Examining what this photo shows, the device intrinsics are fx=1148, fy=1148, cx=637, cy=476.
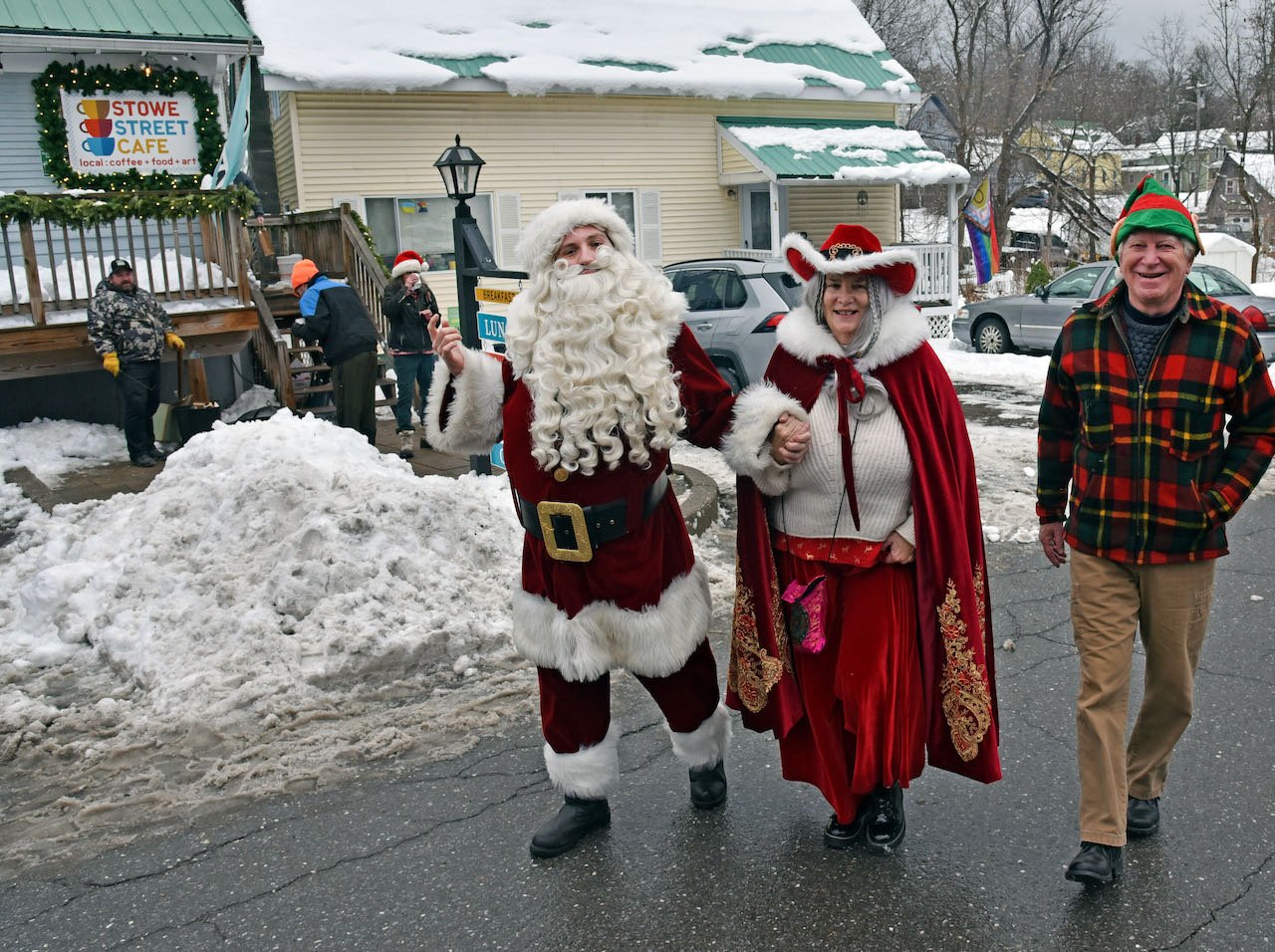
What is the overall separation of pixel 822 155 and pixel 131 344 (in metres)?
13.4

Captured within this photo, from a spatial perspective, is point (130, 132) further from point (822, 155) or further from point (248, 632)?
point (822, 155)

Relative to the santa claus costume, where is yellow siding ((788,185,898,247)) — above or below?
above

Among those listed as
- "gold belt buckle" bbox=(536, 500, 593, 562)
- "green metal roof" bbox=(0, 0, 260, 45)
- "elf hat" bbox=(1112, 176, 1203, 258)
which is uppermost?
"green metal roof" bbox=(0, 0, 260, 45)

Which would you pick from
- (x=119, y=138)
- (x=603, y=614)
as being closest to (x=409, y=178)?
(x=119, y=138)

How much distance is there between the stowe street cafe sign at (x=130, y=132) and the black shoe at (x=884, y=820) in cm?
1214

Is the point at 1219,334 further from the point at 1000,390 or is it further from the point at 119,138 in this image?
the point at 119,138

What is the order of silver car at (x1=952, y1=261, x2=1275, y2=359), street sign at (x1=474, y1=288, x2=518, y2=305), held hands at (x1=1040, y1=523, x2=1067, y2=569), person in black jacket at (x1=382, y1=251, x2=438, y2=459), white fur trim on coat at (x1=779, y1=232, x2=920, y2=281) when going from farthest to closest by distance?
silver car at (x1=952, y1=261, x2=1275, y2=359), person in black jacket at (x1=382, y1=251, x2=438, y2=459), street sign at (x1=474, y1=288, x2=518, y2=305), held hands at (x1=1040, y1=523, x2=1067, y2=569), white fur trim on coat at (x1=779, y1=232, x2=920, y2=281)

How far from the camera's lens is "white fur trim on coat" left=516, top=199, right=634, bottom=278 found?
3408 mm

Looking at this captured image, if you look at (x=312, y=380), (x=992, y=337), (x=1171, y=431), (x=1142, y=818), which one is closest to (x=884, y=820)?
(x=1142, y=818)

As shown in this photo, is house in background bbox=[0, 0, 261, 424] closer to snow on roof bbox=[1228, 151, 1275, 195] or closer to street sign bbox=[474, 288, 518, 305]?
street sign bbox=[474, 288, 518, 305]

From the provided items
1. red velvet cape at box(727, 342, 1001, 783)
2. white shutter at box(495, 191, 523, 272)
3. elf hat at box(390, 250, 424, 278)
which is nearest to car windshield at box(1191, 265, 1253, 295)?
elf hat at box(390, 250, 424, 278)

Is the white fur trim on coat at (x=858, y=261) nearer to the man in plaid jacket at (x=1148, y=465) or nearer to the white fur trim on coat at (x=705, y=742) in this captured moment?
the man in plaid jacket at (x=1148, y=465)

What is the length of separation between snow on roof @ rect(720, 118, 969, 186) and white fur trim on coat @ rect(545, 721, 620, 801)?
16.7 metres

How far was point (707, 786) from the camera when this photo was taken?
149 inches
